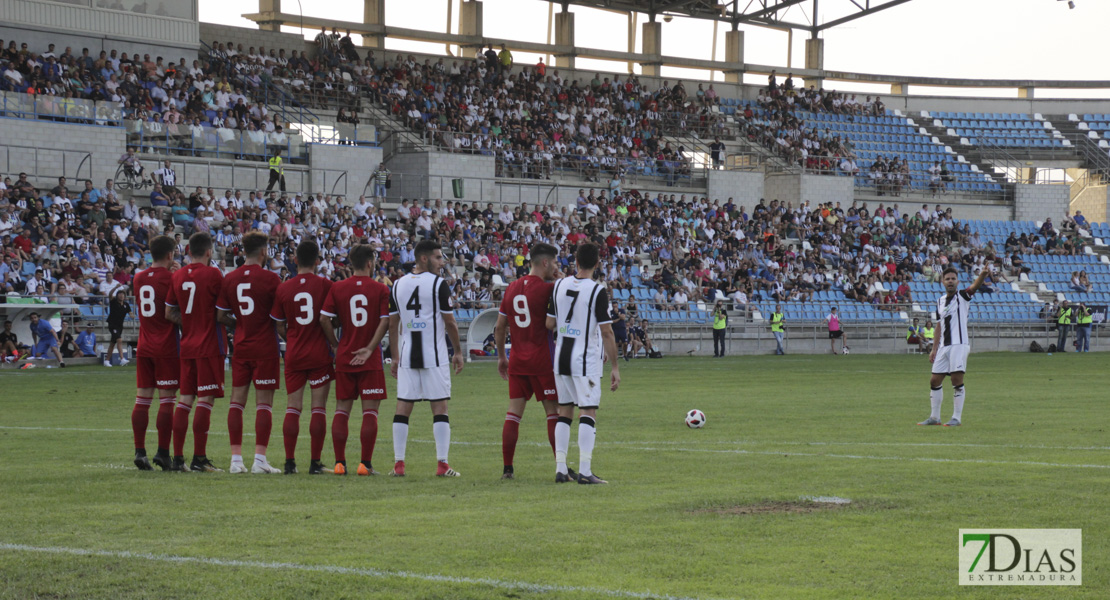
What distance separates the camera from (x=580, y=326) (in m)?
10.2

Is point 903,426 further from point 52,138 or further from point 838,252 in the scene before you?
point 838,252

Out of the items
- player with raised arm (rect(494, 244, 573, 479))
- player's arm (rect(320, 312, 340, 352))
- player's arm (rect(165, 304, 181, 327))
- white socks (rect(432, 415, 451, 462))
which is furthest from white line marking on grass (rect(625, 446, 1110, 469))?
player's arm (rect(165, 304, 181, 327))

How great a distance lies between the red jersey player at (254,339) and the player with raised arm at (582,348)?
2.54 meters

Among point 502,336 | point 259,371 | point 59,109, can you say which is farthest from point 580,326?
point 59,109

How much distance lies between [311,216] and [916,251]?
2469 centimetres

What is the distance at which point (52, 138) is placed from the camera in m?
33.3

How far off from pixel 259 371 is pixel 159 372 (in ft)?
3.22

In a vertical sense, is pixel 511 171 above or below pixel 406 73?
below

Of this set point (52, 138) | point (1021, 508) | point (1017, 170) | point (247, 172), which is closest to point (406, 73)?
point (247, 172)

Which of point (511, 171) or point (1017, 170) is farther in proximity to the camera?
point (1017, 170)

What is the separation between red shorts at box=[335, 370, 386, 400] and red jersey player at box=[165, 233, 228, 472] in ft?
3.54

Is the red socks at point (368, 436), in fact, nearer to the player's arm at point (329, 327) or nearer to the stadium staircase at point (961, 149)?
the player's arm at point (329, 327)

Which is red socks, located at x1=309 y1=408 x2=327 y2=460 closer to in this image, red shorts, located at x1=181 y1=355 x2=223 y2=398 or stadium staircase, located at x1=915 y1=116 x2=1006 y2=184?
red shorts, located at x1=181 y1=355 x2=223 y2=398

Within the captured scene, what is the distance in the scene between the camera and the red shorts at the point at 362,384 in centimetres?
1066
